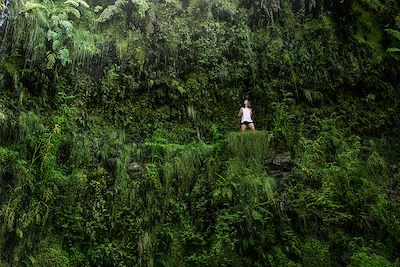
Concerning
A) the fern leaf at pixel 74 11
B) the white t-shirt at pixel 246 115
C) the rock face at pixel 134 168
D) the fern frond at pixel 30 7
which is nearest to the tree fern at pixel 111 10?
the fern leaf at pixel 74 11

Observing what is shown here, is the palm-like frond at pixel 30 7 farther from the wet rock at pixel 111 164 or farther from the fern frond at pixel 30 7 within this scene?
the wet rock at pixel 111 164

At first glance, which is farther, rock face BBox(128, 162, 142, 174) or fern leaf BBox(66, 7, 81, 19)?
fern leaf BBox(66, 7, 81, 19)

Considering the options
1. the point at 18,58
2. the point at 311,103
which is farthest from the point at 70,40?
the point at 311,103

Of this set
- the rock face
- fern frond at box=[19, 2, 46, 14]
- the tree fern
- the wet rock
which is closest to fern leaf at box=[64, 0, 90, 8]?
the tree fern

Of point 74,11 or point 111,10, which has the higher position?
point 111,10

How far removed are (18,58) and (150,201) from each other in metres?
4.61

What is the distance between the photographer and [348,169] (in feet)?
31.6

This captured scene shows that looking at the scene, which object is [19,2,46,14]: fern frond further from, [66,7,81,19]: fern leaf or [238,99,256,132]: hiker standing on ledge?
[238,99,256,132]: hiker standing on ledge

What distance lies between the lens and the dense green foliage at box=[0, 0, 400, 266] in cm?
846

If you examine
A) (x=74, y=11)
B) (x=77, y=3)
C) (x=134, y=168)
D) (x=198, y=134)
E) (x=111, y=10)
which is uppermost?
(x=111, y=10)

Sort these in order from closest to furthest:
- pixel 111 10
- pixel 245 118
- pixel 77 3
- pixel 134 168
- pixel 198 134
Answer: pixel 134 168, pixel 77 3, pixel 245 118, pixel 198 134, pixel 111 10

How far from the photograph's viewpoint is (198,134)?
34.8 feet

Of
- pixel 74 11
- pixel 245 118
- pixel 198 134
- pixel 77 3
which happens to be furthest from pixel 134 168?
pixel 77 3

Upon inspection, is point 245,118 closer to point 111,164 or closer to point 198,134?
point 198,134
